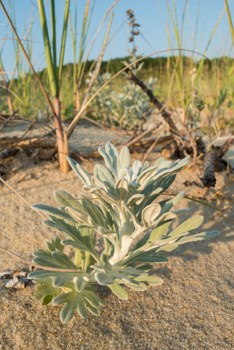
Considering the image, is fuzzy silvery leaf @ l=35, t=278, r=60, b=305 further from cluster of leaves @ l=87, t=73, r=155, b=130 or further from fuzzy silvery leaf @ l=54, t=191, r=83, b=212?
cluster of leaves @ l=87, t=73, r=155, b=130

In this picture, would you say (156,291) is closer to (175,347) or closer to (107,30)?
(175,347)

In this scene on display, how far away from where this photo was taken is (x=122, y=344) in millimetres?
1069

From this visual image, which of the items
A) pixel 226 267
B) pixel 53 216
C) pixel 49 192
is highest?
pixel 53 216

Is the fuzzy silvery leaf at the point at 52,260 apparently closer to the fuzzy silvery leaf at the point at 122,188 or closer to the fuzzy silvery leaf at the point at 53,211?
the fuzzy silvery leaf at the point at 53,211

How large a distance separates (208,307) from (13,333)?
560mm

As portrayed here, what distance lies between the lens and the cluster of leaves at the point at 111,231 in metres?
1.08

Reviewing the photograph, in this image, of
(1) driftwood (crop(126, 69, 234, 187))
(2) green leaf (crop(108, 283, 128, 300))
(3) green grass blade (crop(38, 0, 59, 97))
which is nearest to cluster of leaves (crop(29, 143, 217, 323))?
(2) green leaf (crop(108, 283, 128, 300))

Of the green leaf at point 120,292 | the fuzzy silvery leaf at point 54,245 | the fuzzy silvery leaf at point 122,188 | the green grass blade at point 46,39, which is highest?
the green grass blade at point 46,39

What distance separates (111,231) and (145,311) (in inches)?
11.0

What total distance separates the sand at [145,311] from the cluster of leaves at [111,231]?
0.07 m

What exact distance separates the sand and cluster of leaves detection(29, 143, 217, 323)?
0.07m

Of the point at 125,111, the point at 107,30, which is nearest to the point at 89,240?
the point at 107,30

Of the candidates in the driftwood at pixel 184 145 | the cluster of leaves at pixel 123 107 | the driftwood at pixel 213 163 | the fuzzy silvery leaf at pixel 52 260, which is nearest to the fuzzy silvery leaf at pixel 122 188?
the fuzzy silvery leaf at pixel 52 260

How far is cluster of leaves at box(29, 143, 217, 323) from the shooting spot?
1079mm
